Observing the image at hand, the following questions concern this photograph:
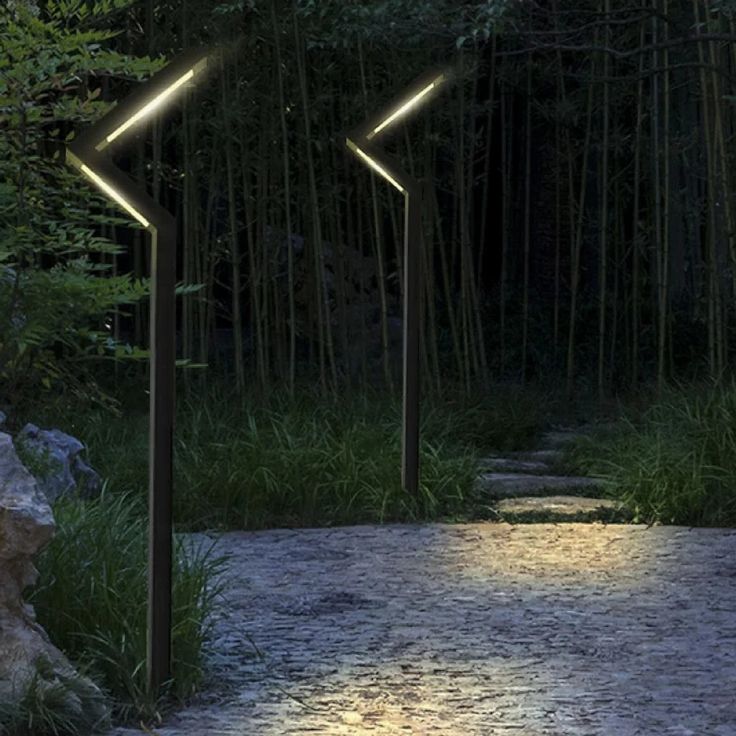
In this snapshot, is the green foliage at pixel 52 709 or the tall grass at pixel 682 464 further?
the tall grass at pixel 682 464

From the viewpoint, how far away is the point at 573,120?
10.9 meters

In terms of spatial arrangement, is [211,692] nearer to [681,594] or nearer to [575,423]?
[681,594]

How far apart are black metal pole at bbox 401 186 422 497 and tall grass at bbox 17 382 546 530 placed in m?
0.11

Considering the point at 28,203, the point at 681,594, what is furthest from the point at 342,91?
the point at 681,594

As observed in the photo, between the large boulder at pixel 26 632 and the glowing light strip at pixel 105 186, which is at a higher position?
the glowing light strip at pixel 105 186

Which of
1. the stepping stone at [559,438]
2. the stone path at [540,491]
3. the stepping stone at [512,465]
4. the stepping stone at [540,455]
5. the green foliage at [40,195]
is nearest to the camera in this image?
the green foliage at [40,195]

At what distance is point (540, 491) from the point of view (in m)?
7.14

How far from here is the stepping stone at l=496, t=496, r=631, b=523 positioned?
21.5 ft

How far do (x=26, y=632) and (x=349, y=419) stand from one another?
408 centimetres

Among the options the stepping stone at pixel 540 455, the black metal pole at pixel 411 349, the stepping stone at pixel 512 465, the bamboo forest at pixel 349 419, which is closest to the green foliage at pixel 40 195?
the bamboo forest at pixel 349 419

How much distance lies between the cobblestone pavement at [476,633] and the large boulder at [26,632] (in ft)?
0.40

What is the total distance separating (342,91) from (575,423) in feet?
7.78

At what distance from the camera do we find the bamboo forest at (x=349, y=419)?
12.6 ft

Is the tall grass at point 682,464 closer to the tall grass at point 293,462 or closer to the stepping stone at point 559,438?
the tall grass at point 293,462
